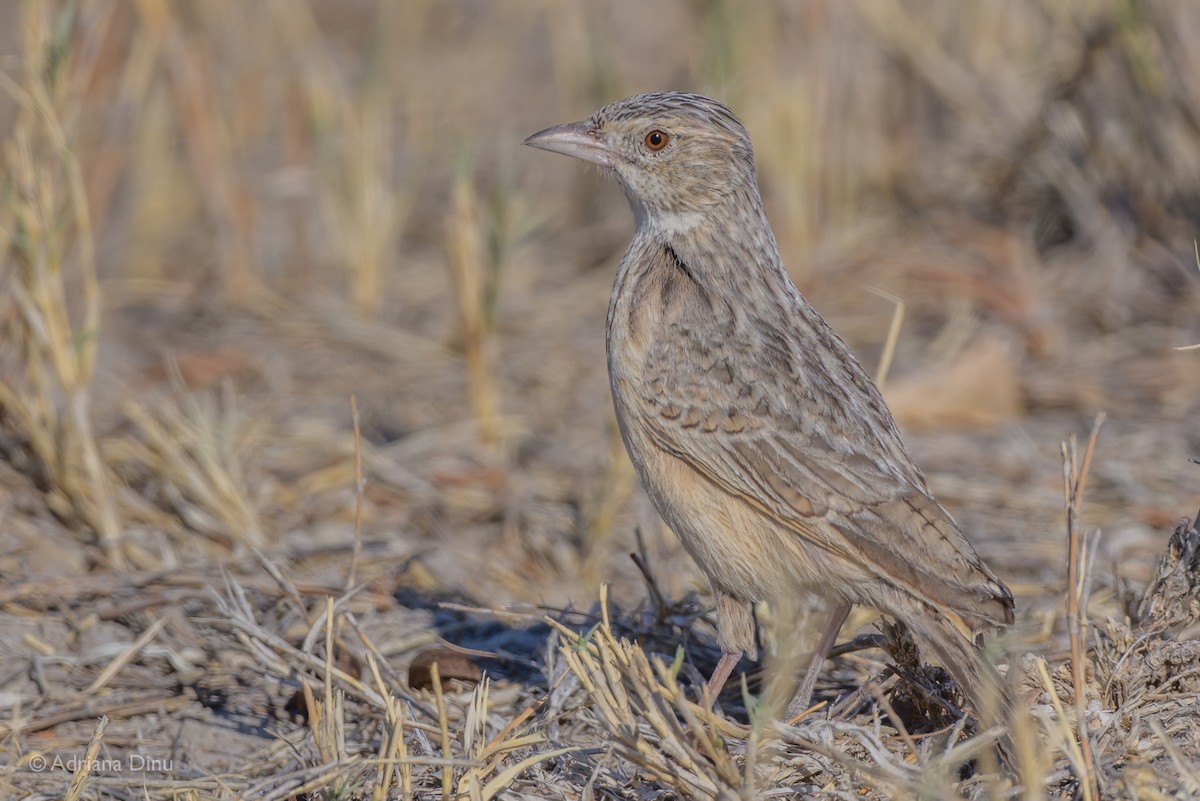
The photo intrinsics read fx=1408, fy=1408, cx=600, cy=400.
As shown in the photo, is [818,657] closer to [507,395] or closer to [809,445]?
[809,445]

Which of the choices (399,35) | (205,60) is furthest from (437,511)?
(399,35)

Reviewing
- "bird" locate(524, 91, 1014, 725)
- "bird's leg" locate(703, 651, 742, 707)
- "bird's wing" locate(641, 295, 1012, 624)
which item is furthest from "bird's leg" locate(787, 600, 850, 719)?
"bird's wing" locate(641, 295, 1012, 624)

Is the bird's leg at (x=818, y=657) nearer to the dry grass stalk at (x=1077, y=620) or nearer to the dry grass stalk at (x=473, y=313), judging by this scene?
the dry grass stalk at (x=1077, y=620)

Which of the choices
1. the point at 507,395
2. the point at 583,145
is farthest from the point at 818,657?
the point at 507,395

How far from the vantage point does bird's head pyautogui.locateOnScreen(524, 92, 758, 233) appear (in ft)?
14.5

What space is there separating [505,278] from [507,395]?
1091 millimetres

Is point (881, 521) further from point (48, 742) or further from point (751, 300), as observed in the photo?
point (48, 742)

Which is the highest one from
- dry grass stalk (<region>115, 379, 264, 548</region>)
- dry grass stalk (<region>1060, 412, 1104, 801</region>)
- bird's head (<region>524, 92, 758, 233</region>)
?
bird's head (<region>524, 92, 758, 233</region>)

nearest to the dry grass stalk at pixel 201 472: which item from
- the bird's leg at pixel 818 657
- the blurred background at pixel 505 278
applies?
the blurred background at pixel 505 278

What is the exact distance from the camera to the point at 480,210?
902 cm

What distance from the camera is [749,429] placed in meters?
3.80

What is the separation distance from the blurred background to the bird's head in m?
1.23

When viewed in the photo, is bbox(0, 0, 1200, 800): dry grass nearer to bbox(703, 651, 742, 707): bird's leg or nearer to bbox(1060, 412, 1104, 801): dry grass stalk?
bbox(1060, 412, 1104, 801): dry grass stalk

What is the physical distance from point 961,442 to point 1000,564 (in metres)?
1.19
